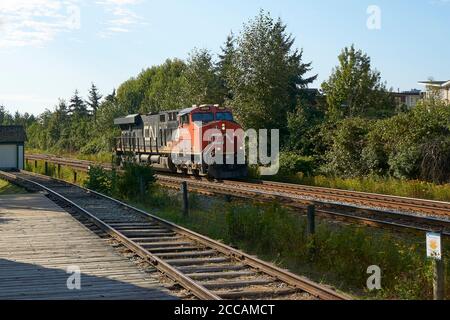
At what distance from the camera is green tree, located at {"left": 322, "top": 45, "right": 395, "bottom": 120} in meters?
50.4

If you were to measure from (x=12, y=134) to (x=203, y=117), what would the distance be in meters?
26.0

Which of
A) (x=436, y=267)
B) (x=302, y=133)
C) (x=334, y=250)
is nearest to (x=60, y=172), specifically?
(x=302, y=133)

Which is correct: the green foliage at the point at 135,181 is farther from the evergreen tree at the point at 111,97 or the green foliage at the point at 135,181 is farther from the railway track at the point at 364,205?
the evergreen tree at the point at 111,97

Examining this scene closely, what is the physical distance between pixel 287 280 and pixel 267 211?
15.1 feet

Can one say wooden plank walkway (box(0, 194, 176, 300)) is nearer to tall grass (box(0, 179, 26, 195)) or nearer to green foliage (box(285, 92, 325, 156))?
tall grass (box(0, 179, 26, 195))

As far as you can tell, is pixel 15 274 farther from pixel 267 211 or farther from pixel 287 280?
pixel 267 211

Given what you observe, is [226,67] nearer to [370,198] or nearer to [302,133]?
[302,133]

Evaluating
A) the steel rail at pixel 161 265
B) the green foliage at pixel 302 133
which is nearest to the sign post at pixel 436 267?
the steel rail at pixel 161 265

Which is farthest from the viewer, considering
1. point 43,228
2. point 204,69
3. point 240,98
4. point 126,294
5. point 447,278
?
point 204,69

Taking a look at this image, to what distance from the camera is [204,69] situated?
49.6m

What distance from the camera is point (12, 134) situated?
48.7 metres

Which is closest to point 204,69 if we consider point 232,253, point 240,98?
point 240,98

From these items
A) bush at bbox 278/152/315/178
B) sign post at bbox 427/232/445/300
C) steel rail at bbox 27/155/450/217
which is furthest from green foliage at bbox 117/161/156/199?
sign post at bbox 427/232/445/300

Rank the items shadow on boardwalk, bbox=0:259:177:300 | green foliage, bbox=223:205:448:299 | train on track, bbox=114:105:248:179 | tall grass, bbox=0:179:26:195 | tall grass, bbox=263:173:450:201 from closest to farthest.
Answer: shadow on boardwalk, bbox=0:259:177:300 → green foliage, bbox=223:205:448:299 → tall grass, bbox=263:173:450:201 → tall grass, bbox=0:179:26:195 → train on track, bbox=114:105:248:179
